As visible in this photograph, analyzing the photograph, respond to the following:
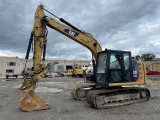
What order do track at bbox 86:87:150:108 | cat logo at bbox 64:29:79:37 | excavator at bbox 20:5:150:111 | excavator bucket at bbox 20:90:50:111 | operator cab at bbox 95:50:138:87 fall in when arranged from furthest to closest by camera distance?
cat logo at bbox 64:29:79:37 < operator cab at bbox 95:50:138:87 < track at bbox 86:87:150:108 < excavator at bbox 20:5:150:111 < excavator bucket at bbox 20:90:50:111

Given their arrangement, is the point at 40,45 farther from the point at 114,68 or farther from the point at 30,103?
the point at 114,68

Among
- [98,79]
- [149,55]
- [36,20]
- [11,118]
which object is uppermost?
[149,55]

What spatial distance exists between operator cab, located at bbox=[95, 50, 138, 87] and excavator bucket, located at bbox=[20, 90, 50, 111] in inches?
116

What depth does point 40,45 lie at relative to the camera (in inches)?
377

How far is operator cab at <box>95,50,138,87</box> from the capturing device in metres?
9.71

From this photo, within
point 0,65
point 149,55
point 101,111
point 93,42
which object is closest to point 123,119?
point 101,111

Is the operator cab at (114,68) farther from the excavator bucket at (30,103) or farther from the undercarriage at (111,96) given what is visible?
the excavator bucket at (30,103)

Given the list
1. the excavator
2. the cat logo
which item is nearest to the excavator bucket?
the excavator

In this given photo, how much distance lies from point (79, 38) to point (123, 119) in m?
4.80

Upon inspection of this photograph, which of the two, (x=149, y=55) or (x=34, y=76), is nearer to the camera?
(x=34, y=76)

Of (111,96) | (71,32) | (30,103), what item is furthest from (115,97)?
(30,103)

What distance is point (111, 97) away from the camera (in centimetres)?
973

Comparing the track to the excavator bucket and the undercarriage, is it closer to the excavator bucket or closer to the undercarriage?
the undercarriage

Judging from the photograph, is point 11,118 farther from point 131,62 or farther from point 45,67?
point 131,62
